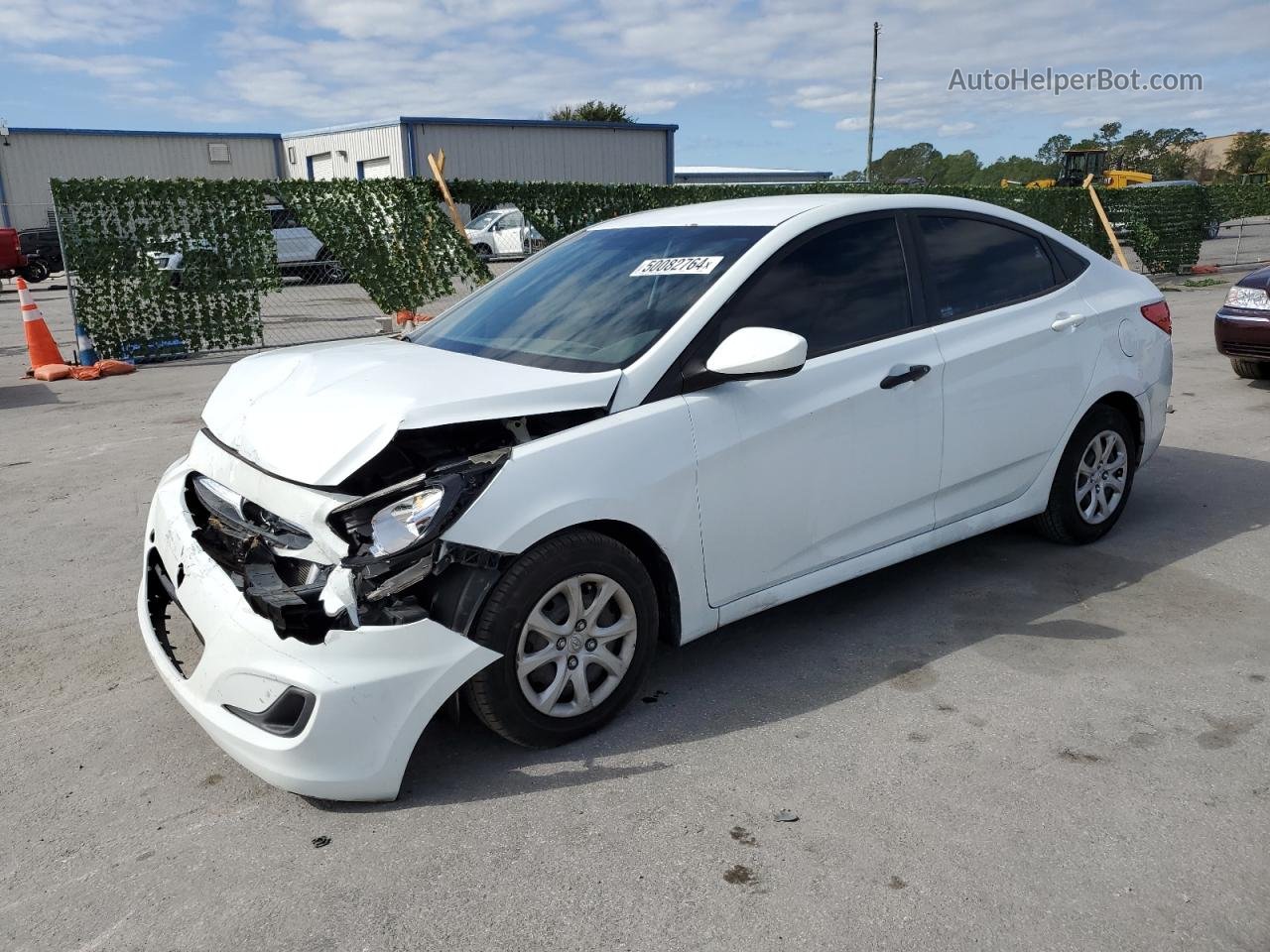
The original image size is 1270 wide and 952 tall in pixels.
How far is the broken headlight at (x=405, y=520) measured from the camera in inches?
114

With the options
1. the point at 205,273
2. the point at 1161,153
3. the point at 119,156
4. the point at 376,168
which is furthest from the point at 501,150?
the point at 1161,153

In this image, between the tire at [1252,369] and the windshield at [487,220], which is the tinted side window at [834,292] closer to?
the tire at [1252,369]

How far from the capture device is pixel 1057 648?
3.99 m

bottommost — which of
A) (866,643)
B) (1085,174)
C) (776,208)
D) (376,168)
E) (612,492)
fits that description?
(866,643)

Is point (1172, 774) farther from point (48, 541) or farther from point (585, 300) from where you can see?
point (48, 541)

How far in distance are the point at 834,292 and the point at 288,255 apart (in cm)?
1124

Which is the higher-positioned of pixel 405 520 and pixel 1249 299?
pixel 405 520

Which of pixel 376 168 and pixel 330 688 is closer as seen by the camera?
pixel 330 688

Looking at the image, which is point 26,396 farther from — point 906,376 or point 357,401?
point 906,376

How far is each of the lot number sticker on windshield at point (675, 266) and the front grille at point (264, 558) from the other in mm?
1654

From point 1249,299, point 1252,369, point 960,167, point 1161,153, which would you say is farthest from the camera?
point 960,167

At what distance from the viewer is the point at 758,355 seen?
334 centimetres

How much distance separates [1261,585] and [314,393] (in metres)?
4.17

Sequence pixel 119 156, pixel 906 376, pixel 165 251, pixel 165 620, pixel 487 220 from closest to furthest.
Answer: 1. pixel 165 620
2. pixel 906 376
3. pixel 165 251
4. pixel 487 220
5. pixel 119 156
